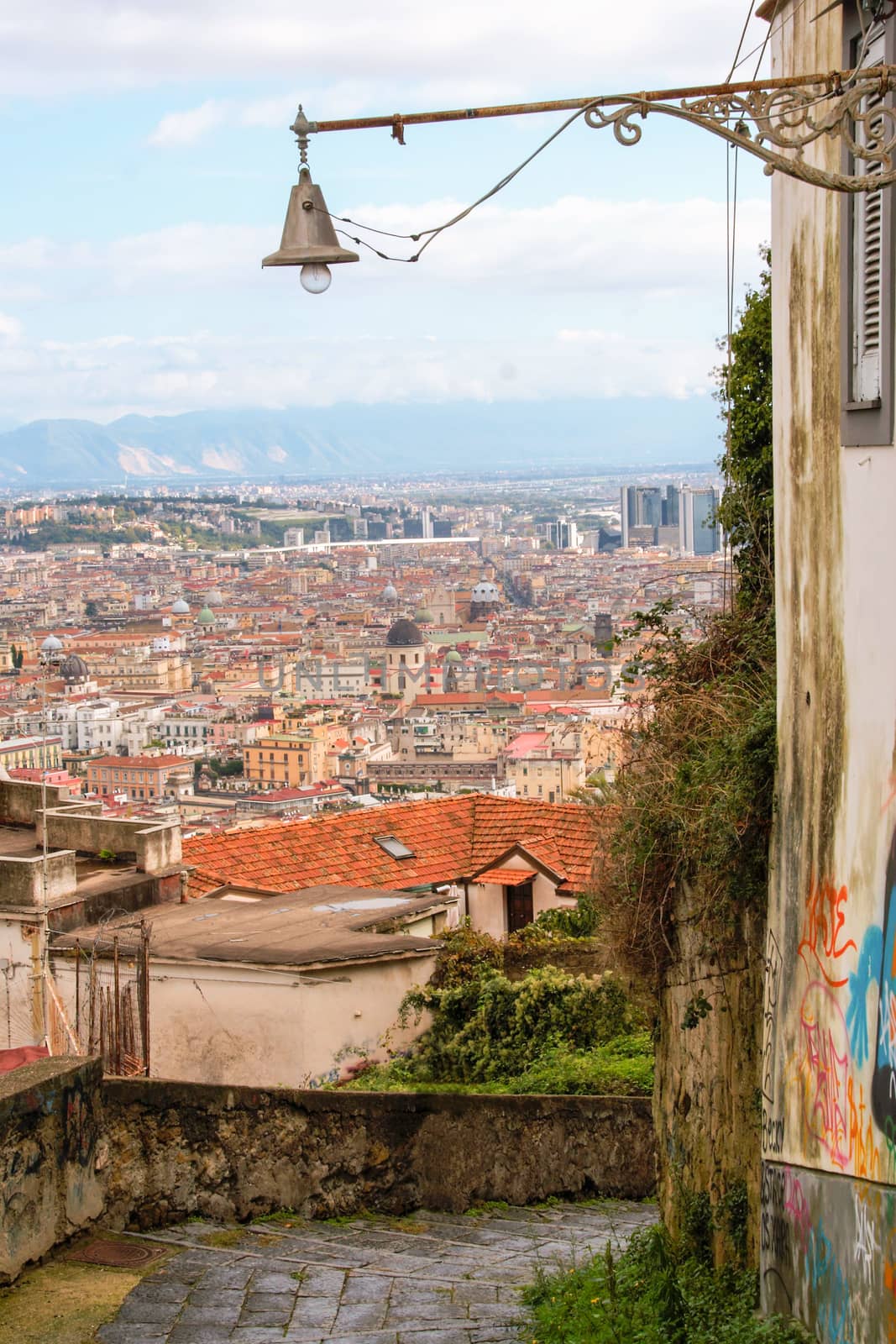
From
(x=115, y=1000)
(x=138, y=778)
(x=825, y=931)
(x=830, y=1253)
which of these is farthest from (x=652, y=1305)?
(x=138, y=778)

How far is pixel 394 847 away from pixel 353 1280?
8076 millimetres

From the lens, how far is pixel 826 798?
3.95 m

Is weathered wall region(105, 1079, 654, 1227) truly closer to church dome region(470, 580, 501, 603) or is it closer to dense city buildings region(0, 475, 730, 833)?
dense city buildings region(0, 475, 730, 833)

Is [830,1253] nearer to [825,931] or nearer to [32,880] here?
[825,931]

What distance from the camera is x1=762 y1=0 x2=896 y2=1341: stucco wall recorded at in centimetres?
352

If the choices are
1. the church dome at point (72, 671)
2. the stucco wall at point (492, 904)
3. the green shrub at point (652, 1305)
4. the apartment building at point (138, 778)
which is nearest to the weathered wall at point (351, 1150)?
the green shrub at point (652, 1305)

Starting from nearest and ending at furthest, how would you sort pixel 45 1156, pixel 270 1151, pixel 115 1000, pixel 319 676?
pixel 45 1156
pixel 270 1151
pixel 115 1000
pixel 319 676

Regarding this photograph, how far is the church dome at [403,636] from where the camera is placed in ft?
422

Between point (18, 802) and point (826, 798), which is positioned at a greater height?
point (826, 798)

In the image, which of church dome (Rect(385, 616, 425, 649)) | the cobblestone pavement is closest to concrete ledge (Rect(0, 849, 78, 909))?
the cobblestone pavement

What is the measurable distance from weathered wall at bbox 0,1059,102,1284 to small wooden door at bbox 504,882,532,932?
6.92 metres

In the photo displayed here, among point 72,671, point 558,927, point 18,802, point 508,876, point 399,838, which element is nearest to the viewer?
point 558,927

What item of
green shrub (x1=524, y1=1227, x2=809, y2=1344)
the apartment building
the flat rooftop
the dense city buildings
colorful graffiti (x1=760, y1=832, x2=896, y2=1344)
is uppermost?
colorful graffiti (x1=760, y1=832, x2=896, y2=1344)

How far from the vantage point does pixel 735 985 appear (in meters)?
4.73
